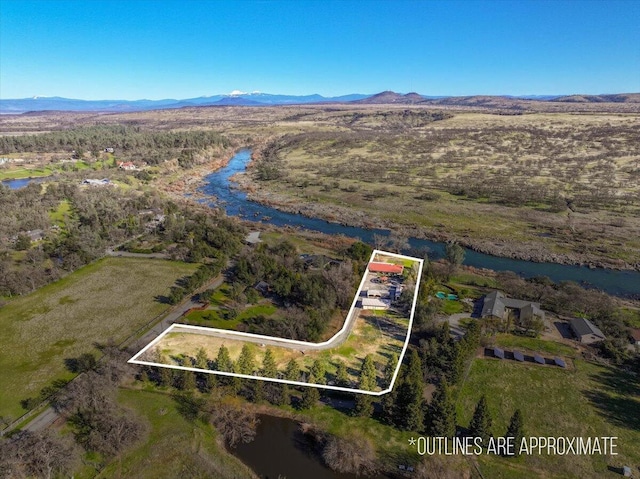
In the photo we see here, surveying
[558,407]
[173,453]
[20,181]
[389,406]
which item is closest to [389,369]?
[389,406]

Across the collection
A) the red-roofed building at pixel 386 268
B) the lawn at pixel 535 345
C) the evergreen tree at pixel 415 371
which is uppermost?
the red-roofed building at pixel 386 268

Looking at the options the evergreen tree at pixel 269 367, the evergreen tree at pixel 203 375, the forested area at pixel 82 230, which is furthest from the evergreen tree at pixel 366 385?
the forested area at pixel 82 230

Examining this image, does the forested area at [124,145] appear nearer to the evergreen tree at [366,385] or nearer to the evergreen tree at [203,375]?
the evergreen tree at [203,375]

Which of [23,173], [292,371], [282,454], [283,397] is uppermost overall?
[23,173]

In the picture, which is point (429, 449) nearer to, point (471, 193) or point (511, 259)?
point (511, 259)

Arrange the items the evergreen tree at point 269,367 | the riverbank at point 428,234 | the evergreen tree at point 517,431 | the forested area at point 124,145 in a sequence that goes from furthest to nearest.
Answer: the forested area at point 124,145
the riverbank at point 428,234
the evergreen tree at point 269,367
the evergreen tree at point 517,431

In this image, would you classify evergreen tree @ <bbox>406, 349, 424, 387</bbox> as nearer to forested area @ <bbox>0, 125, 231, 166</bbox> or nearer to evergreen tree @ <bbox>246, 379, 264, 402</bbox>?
evergreen tree @ <bbox>246, 379, 264, 402</bbox>

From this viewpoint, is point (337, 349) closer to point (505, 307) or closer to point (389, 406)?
point (389, 406)
